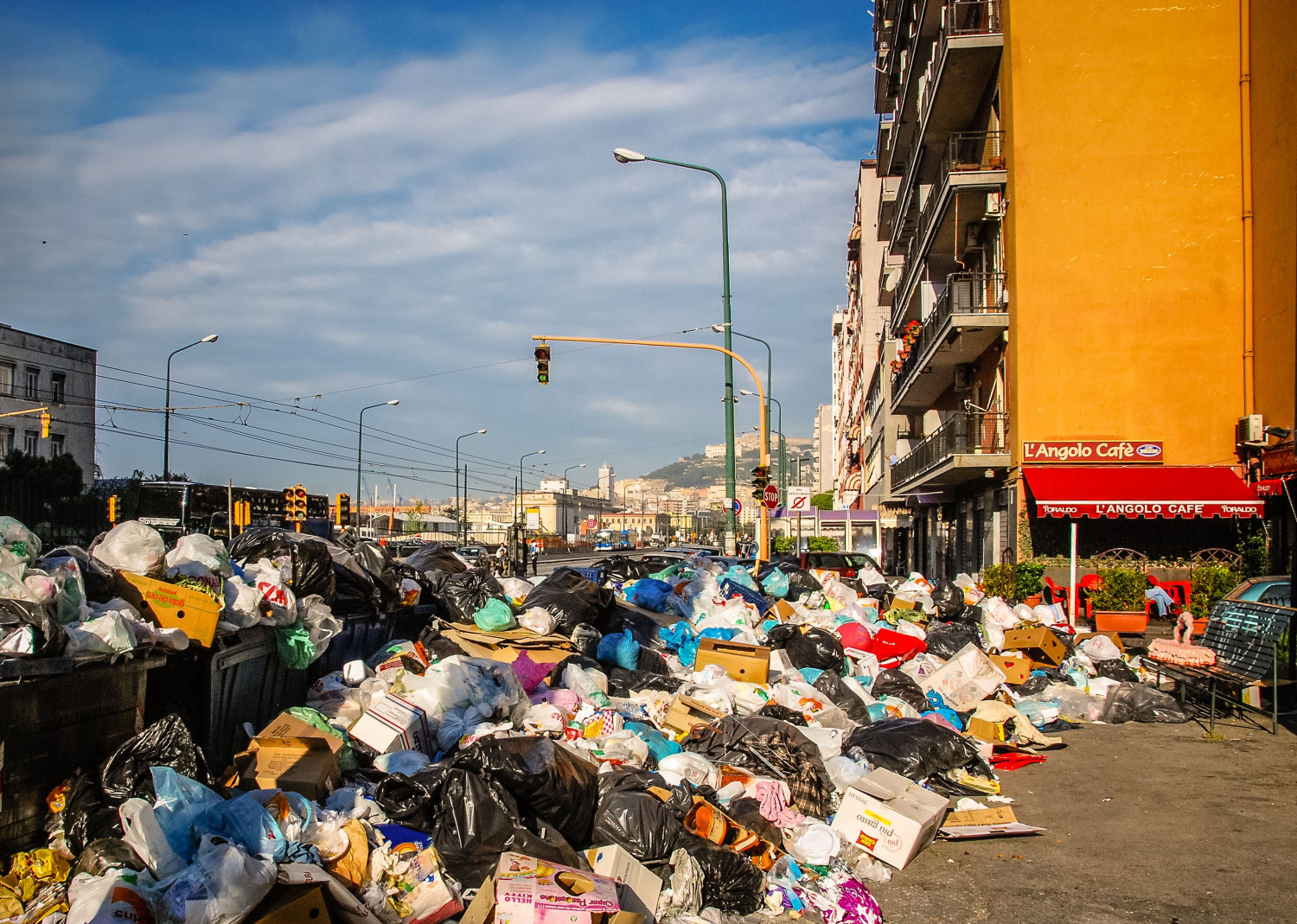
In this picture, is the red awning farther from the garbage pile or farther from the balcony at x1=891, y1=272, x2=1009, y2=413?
the garbage pile

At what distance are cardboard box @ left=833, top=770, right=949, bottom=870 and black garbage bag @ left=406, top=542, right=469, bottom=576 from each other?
595cm

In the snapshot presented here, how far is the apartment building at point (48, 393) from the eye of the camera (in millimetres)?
36969

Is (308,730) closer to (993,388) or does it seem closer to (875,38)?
(993,388)

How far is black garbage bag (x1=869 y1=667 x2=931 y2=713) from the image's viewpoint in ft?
26.6

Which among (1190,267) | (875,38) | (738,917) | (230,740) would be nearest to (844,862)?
(738,917)

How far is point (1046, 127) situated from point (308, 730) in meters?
17.4

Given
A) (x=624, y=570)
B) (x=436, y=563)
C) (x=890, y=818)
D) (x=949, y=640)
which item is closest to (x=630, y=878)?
(x=890, y=818)

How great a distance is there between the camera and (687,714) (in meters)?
6.75

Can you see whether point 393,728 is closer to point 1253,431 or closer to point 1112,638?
point 1112,638

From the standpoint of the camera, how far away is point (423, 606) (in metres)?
8.82

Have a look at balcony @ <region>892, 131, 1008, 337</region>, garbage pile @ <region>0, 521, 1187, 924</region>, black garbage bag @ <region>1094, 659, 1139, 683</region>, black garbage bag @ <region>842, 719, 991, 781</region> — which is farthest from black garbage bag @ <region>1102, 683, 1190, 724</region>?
balcony @ <region>892, 131, 1008, 337</region>

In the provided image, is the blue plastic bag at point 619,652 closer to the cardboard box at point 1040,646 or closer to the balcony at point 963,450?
the cardboard box at point 1040,646

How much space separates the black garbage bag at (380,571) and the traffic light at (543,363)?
9.32m

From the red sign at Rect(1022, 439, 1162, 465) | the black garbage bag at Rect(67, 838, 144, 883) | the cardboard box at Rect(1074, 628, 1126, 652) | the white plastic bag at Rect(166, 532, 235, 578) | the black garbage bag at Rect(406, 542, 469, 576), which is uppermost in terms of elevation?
the red sign at Rect(1022, 439, 1162, 465)
